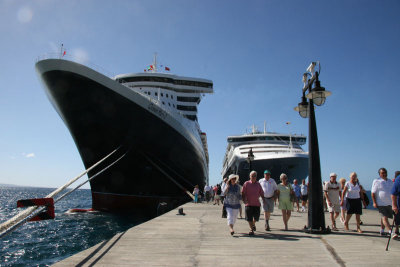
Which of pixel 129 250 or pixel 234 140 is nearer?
pixel 129 250

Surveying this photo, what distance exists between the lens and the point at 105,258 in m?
3.70

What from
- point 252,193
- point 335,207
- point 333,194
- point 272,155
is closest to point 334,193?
point 333,194

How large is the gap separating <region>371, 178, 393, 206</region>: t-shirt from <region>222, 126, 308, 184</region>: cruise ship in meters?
16.1

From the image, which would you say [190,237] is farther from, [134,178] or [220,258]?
[134,178]

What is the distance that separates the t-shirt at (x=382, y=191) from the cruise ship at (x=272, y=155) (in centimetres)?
1609

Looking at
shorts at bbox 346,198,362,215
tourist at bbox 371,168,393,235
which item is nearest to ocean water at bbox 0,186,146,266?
shorts at bbox 346,198,362,215

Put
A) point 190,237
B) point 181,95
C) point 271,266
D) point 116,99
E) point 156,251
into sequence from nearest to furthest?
1. point 271,266
2. point 156,251
3. point 190,237
4. point 116,99
5. point 181,95

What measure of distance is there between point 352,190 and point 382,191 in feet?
2.20

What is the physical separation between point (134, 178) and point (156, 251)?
1352 cm

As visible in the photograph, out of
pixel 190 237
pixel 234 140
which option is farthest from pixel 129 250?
pixel 234 140

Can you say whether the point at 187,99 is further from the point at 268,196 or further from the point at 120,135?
the point at 268,196

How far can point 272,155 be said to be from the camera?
2906 centimetres

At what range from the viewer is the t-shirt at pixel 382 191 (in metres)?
5.46

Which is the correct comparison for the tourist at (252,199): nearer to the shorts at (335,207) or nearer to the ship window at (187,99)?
the shorts at (335,207)
